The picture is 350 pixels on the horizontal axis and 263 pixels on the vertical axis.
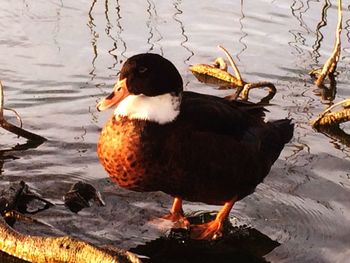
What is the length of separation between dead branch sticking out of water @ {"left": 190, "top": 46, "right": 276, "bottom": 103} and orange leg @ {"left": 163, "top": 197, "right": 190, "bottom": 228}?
2270 millimetres

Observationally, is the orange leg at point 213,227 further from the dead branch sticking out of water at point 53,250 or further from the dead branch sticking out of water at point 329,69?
the dead branch sticking out of water at point 329,69

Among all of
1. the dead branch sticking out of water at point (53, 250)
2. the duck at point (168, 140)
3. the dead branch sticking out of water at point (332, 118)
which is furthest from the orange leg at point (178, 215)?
the dead branch sticking out of water at point (332, 118)

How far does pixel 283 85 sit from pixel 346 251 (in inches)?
121

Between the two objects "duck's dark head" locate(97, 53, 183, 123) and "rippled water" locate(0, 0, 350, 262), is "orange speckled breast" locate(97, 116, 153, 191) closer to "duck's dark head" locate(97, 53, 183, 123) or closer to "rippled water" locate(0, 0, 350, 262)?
"duck's dark head" locate(97, 53, 183, 123)

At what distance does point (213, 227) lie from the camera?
440cm

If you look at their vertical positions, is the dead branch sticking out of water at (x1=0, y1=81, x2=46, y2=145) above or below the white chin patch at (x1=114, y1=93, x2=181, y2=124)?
below

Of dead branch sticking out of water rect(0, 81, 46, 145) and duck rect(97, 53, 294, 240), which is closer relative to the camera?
duck rect(97, 53, 294, 240)

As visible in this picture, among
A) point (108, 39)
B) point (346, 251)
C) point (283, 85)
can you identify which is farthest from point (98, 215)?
point (108, 39)

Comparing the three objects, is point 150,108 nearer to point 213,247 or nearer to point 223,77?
point 213,247

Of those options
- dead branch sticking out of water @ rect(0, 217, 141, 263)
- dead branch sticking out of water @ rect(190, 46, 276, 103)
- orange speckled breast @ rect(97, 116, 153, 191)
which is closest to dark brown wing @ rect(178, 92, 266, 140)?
orange speckled breast @ rect(97, 116, 153, 191)

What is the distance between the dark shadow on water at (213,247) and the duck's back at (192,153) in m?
0.22

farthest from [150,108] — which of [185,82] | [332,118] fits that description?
[185,82]

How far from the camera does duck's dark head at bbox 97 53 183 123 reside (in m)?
4.00

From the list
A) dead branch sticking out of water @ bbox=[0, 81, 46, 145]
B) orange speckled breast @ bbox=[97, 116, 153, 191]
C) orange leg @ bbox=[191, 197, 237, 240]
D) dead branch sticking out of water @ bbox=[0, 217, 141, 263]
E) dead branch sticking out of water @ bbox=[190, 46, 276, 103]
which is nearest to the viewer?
dead branch sticking out of water @ bbox=[0, 217, 141, 263]
